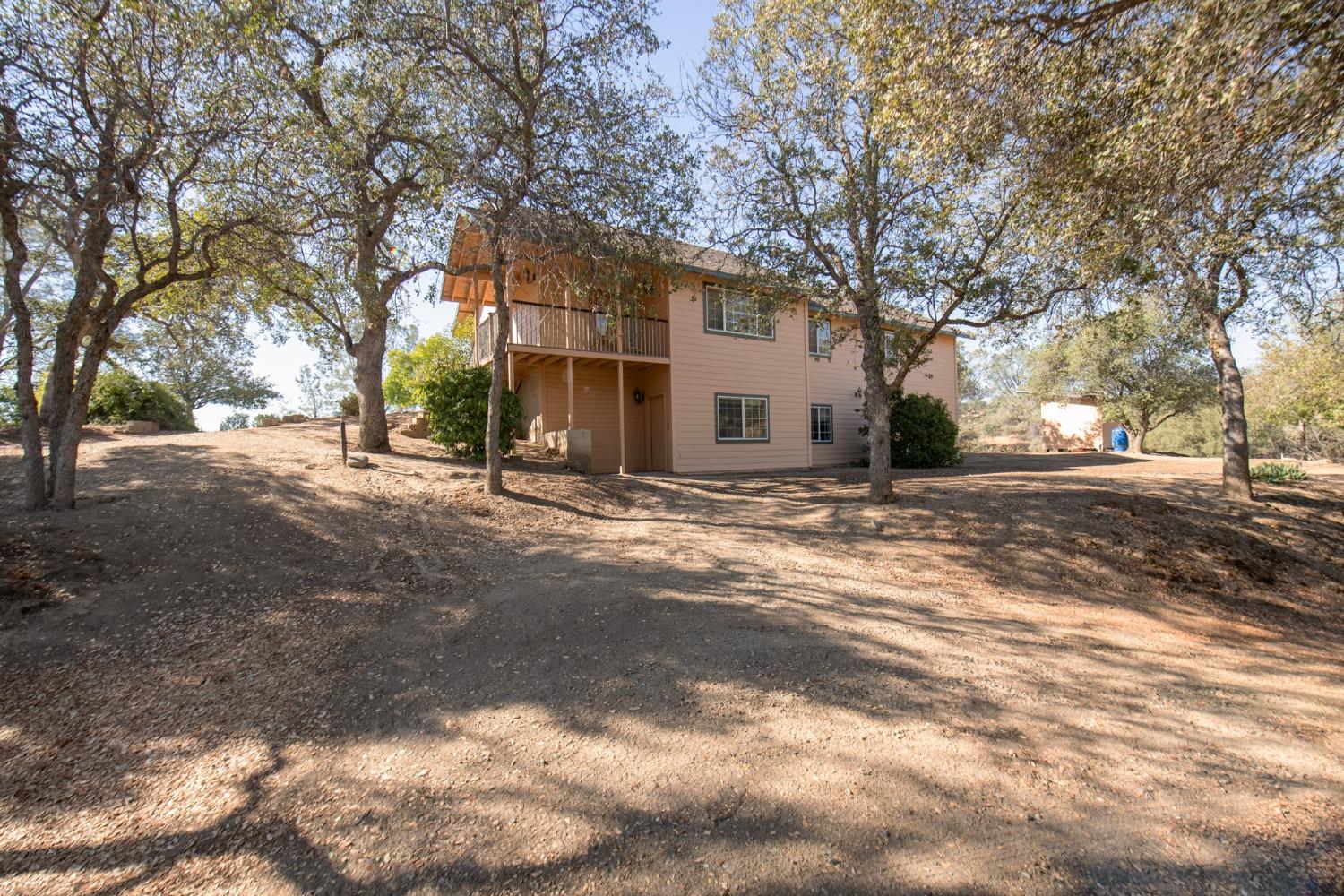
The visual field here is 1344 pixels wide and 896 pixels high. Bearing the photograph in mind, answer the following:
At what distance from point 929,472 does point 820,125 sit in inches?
382

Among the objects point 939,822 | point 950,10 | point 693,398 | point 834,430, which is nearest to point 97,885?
point 939,822

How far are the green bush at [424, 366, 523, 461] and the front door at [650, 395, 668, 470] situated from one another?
14.4ft

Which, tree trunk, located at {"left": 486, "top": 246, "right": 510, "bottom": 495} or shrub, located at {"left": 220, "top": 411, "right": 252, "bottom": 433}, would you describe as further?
shrub, located at {"left": 220, "top": 411, "right": 252, "bottom": 433}

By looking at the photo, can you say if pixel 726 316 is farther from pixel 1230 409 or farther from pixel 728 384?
pixel 1230 409

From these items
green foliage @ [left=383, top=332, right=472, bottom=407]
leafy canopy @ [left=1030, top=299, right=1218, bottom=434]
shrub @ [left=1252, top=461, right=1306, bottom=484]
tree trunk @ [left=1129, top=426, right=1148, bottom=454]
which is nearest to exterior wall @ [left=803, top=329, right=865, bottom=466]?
shrub @ [left=1252, top=461, right=1306, bottom=484]

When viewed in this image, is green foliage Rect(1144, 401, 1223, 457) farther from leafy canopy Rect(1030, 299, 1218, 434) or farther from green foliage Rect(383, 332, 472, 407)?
green foliage Rect(383, 332, 472, 407)

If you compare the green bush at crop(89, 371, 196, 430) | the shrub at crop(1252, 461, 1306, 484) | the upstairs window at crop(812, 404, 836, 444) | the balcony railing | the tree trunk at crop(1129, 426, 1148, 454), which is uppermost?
the balcony railing

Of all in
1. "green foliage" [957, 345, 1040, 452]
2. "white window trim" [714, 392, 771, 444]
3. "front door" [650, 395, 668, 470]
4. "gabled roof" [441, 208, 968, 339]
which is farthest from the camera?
"green foliage" [957, 345, 1040, 452]

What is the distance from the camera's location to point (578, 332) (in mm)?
13156

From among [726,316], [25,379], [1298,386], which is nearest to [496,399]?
[25,379]

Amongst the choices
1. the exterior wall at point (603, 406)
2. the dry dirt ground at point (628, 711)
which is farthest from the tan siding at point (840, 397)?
the dry dirt ground at point (628, 711)

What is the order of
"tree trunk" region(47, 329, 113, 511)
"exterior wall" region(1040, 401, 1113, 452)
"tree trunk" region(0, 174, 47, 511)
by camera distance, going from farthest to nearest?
"exterior wall" region(1040, 401, 1113, 452) → "tree trunk" region(47, 329, 113, 511) → "tree trunk" region(0, 174, 47, 511)

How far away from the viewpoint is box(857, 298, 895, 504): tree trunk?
9047 mm

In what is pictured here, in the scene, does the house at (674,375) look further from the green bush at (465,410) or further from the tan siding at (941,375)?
the tan siding at (941,375)
